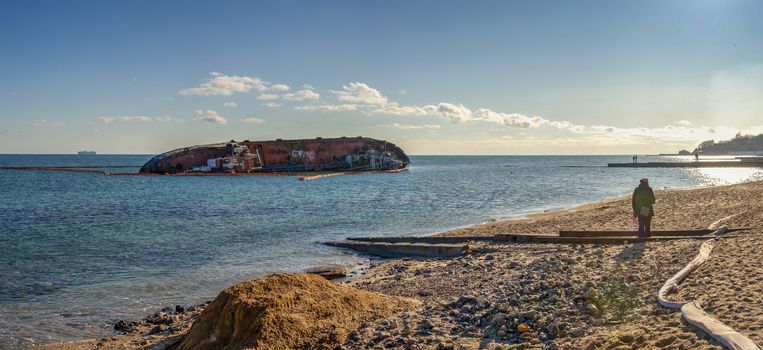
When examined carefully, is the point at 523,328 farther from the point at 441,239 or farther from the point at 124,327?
the point at 441,239

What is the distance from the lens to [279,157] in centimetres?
9044

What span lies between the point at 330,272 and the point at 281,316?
7024 mm

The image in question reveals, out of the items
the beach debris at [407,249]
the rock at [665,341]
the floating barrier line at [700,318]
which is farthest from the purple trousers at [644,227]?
the rock at [665,341]

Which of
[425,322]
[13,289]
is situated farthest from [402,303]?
[13,289]

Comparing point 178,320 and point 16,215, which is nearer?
point 178,320

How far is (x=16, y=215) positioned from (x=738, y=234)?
35990mm

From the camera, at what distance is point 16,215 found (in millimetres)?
31875

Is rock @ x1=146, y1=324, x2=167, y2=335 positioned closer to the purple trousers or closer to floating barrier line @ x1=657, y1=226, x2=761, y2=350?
floating barrier line @ x1=657, y1=226, x2=761, y2=350

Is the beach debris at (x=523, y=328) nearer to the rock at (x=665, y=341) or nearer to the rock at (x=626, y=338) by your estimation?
the rock at (x=626, y=338)

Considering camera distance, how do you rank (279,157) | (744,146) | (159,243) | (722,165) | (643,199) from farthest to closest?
(744,146) → (722,165) → (279,157) → (159,243) → (643,199)

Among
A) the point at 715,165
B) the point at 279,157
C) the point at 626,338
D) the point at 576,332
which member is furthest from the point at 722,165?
the point at 626,338

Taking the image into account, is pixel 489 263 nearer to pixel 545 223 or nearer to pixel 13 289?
pixel 545 223

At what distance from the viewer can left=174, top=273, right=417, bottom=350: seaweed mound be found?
7.28 meters

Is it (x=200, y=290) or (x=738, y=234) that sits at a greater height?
(x=738, y=234)
